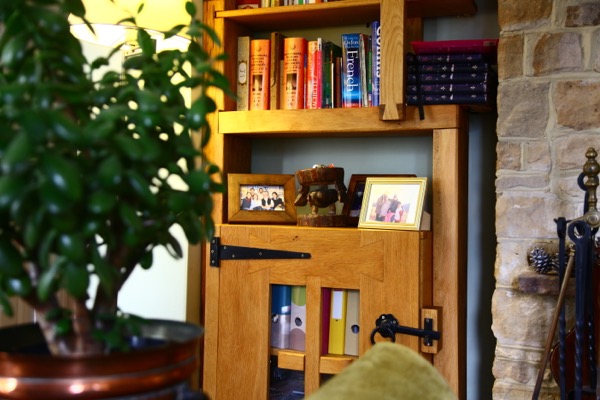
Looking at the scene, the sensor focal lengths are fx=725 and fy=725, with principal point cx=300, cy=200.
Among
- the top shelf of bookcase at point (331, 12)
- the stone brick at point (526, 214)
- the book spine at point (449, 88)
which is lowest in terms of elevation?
the stone brick at point (526, 214)

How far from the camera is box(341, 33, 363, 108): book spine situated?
281cm

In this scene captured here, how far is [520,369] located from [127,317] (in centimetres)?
193

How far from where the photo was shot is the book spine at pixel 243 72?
301cm

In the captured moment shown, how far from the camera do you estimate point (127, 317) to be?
858 mm

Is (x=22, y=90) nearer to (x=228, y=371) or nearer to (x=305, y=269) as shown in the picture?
(x=305, y=269)

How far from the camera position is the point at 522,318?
8.14ft

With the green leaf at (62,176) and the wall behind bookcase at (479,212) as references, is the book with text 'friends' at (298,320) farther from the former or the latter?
the green leaf at (62,176)

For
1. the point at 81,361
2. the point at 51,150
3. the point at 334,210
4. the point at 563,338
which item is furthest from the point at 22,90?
the point at 334,210

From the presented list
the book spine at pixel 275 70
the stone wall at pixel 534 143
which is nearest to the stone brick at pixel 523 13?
the stone wall at pixel 534 143

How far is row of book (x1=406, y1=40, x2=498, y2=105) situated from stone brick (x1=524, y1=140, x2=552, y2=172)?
0.24 meters

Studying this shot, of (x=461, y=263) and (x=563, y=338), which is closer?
(x=563, y=338)

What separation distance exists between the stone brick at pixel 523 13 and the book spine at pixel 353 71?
55cm

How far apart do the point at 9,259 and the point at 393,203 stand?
2.01 meters

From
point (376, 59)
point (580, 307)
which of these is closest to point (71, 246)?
point (580, 307)
